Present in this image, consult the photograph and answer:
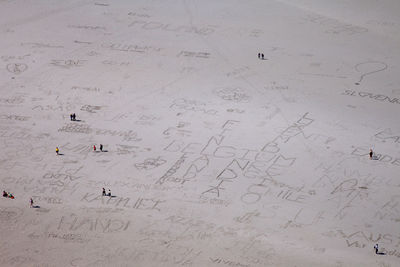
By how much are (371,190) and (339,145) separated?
2347 millimetres

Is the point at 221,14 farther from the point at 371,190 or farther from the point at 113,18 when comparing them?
the point at 371,190

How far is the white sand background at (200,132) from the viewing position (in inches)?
634

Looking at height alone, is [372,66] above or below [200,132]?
above

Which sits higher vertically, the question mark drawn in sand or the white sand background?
the question mark drawn in sand

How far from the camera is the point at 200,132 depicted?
2027 cm

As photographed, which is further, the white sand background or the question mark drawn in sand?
the question mark drawn in sand

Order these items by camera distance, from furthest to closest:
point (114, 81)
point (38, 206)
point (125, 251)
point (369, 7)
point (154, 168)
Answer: point (369, 7), point (114, 81), point (154, 168), point (38, 206), point (125, 251)

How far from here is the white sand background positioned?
16.1 metres

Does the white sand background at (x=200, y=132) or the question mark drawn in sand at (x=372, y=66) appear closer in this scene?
the white sand background at (x=200, y=132)

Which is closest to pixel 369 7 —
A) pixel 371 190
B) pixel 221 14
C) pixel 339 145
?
pixel 221 14

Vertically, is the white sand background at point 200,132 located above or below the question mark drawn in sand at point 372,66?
below

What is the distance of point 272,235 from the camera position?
16234 millimetres

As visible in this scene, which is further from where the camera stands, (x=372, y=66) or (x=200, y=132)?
(x=372, y=66)

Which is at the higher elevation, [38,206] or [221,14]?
[221,14]
